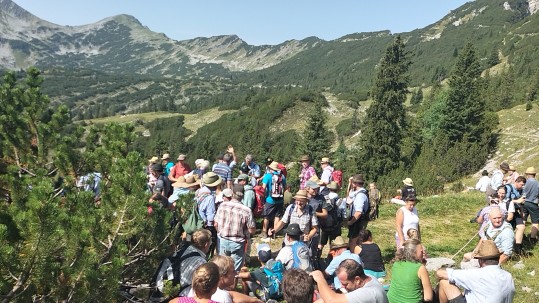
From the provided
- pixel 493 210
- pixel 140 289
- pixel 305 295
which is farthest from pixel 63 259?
pixel 493 210

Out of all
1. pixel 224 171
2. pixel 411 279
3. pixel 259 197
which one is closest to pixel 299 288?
pixel 411 279

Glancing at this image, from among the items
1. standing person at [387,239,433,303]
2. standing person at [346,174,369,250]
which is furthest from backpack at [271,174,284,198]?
standing person at [387,239,433,303]

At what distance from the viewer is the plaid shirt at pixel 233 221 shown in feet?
20.6

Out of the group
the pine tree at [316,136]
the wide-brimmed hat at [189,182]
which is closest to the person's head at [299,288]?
the wide-brimmed hat at [189,182]

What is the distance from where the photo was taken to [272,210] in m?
9.38

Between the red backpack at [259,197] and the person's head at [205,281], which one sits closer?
the person's head at [205,281]

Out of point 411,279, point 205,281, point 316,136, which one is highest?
point 205,281

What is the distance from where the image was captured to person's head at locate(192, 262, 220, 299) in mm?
3648

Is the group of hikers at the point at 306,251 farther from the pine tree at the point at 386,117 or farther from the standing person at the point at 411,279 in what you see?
the pine tree at the point at 386,117

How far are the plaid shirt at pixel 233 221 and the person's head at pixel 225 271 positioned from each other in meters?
1.66

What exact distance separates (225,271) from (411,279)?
8.14 ft

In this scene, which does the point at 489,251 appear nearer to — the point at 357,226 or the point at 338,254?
the point at 338,254

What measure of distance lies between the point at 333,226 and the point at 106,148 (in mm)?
4556

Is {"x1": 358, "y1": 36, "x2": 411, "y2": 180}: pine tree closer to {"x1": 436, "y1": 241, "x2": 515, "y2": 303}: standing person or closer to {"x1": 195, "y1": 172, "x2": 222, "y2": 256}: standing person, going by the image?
{"x1": 195, "y1": 172, "x2": 222, "y2": 256}: standing person
